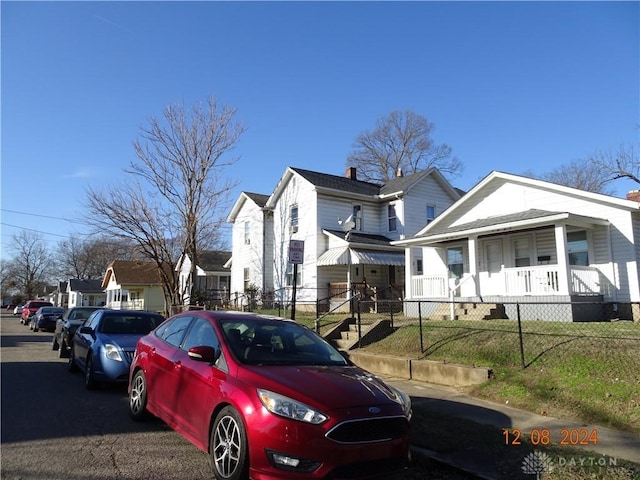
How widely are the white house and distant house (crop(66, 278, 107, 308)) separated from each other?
155ft

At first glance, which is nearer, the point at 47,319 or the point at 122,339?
the point at 122,339

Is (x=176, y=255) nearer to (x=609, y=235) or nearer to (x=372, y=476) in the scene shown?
(x=609, y=235)

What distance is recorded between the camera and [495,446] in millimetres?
5383

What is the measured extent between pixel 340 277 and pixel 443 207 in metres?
7.91

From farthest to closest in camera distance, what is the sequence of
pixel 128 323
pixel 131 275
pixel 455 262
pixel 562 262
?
pixel 131 275 < pixel 455 262 < pixel 562 262 < pixel 128 323

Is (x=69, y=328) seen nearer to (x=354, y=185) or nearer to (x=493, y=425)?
(x=493, y=425)

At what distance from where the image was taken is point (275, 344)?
525 cm

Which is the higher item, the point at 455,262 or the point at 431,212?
the point at 431,212

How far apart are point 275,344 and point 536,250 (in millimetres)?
14183

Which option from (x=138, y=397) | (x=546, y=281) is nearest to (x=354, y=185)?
(x=546, y=281)

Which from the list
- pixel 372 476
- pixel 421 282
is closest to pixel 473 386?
pixel 372 476

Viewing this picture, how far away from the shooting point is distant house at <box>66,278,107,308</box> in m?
67.8

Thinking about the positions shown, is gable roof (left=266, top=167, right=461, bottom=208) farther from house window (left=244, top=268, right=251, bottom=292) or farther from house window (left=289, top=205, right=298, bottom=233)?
house window (left=244, top=268, right=251, bottom=292)

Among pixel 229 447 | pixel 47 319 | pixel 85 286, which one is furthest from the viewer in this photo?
pixel 85 286
